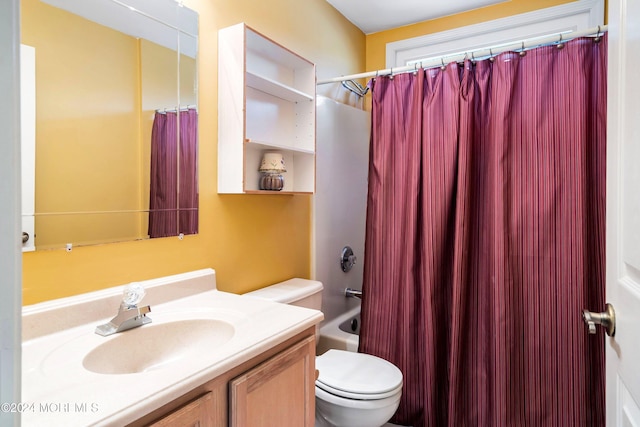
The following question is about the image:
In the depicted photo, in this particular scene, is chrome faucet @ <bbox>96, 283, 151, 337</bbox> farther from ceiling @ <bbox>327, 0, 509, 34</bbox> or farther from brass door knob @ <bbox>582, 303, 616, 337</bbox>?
ceiling @ <bbox>327, 0, 509, 34</bbox>

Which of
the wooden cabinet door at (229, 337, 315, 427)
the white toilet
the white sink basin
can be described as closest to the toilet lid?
the white toilet

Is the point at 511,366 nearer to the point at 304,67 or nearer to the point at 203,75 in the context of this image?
the point at 304,67

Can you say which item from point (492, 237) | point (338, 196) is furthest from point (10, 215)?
point (338, 196)

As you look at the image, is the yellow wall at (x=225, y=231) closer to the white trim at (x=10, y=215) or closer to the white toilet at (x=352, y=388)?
the white toilet at (x=352, y=388)

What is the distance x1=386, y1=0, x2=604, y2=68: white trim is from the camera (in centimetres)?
211

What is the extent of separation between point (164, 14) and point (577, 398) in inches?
89.1

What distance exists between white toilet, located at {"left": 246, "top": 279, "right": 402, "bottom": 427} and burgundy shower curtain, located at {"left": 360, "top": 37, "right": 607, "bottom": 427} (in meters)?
0.36

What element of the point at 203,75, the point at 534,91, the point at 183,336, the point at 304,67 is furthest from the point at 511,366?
the point at 203,75

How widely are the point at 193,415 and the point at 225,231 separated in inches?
35.4

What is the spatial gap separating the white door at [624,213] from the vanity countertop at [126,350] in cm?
75

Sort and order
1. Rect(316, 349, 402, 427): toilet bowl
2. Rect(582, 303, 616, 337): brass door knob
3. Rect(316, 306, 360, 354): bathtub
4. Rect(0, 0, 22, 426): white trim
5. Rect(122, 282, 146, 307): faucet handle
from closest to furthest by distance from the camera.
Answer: Rect(0, 0, 22, 426): white trim < Rect(582, 303, 616, 337): brass door knob < Rect(122, 282, 146, 307): faucet handle < Rect(316, 349, 402, 427): toilet bowl < Rect(316, 306, 360, 354): bathtub

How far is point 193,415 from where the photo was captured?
2.62ft

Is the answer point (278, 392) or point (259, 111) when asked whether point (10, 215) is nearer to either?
point (278, 392)

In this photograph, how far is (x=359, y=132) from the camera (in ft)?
8.49
